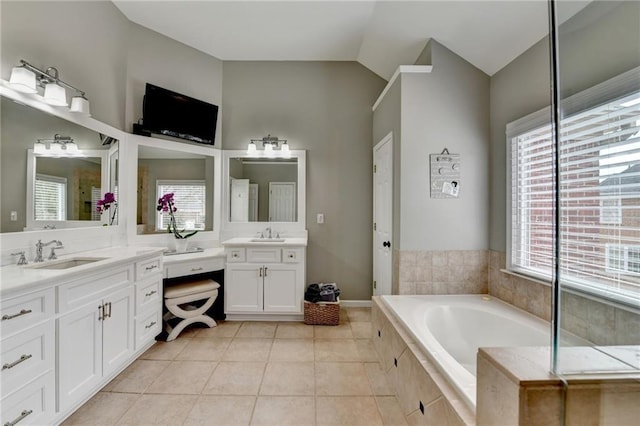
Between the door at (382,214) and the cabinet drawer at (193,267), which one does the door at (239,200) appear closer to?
the cabinet drawer at (193,267)

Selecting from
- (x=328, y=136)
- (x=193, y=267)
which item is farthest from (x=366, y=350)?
(x=328, y=136)

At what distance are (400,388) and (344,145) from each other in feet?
8.88

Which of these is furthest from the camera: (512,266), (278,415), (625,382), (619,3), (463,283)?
(463,283)

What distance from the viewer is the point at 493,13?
2145 millimetres

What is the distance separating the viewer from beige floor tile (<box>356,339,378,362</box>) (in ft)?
7.66

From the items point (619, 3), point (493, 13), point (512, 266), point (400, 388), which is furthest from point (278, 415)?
point (493, 13)

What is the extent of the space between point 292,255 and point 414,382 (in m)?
1.76

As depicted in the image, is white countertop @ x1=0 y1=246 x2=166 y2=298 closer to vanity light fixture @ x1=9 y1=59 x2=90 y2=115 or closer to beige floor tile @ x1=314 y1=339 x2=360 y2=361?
vanity light fixture @ x1=9 y1=59 x2=90 y2=115

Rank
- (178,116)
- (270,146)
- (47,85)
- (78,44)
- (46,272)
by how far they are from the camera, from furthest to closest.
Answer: (270,146) < (178,116) < (78,44) < (47,85) < (46,272)

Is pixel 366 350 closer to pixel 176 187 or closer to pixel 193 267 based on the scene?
pixel 193 267

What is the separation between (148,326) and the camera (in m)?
2.35

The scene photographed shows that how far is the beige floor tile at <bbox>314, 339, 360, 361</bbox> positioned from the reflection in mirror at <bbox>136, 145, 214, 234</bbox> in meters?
1.95

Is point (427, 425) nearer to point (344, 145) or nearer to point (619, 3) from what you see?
point (619, 3)

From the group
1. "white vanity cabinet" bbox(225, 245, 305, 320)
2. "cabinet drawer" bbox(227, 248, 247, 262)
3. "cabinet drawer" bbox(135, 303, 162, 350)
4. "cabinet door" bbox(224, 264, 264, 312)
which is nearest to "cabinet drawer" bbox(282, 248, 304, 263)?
"white vanity cabinet" bbox(225, 245, 305, 320)
